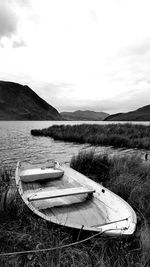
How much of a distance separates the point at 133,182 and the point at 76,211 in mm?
1988

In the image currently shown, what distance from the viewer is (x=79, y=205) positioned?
155 inches

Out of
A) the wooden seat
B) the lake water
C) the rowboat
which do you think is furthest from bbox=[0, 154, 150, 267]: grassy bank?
the lake water

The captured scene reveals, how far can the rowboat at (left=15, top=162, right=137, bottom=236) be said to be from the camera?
9.26 ft

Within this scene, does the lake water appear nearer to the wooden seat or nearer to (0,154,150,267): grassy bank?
the wooden seat

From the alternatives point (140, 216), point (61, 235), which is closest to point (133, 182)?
point (140, 216)

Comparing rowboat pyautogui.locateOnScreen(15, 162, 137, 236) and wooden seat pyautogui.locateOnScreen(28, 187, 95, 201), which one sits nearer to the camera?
rowboat pyautogui.locateOnScreen(15, 162, 137, 236)

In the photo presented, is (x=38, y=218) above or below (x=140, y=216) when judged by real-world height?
above

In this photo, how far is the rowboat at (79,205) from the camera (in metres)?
2.82

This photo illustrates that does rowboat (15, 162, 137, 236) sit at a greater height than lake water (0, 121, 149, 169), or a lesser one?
greater

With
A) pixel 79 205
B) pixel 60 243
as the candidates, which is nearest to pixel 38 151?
pixel 79 205

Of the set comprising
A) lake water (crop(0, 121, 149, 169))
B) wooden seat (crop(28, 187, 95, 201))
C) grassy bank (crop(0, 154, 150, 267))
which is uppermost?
wooden seat (crop(28, 187, 95, 201))

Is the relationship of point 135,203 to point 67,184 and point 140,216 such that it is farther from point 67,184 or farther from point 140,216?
point 67,184

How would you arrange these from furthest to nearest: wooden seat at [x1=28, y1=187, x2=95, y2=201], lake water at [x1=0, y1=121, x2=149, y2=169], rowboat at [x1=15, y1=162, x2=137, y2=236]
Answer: lake water at [x1=0, y1=121, x2=149, y2=169], wooden seat at [x1=28, y1=187, x2=95, y2=201], rowboat at [x1=15, y1=162, x2=137, y2=236]

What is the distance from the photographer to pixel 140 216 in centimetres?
361
